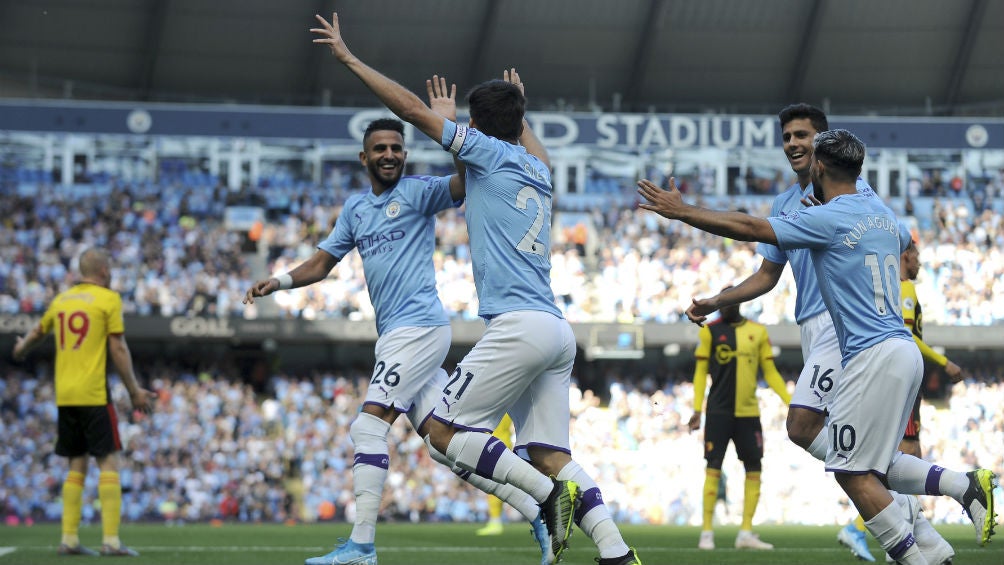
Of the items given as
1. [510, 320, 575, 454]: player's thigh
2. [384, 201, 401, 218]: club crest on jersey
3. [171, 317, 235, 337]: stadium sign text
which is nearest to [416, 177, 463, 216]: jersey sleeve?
[384, 201, 401, 218]: club crest on jersey

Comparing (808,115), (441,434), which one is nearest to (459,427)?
(441,434)

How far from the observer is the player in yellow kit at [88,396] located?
32.2 feet

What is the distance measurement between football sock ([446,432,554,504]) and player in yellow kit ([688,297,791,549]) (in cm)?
578

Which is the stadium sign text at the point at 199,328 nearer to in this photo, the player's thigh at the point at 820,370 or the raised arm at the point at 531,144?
the player's thigh at the point at 820,370

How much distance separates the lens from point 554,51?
112ft

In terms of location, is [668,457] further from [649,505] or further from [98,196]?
[98,196]

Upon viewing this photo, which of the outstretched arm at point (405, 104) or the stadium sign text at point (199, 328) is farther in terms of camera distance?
the stadium sign text at point (199, 328)

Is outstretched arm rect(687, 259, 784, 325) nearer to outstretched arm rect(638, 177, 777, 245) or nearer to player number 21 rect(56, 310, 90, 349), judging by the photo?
outstretched arm rect(638, 177, 777, 245)

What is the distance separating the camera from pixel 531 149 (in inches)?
271

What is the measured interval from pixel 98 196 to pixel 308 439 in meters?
10.4

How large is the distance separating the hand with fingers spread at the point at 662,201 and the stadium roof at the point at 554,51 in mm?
28016

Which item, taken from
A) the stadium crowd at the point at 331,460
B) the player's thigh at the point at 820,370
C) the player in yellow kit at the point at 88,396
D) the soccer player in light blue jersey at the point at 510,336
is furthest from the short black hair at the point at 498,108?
the stadium crowd at the point at 331,460

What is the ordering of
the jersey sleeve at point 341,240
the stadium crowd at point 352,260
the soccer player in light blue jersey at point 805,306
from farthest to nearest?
the stadium crowd at point 352,260 → the jersey sleeve at point 341,240 → the soccer player in light blue jersey at point 805,306

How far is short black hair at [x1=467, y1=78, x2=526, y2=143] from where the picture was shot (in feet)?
21.0
